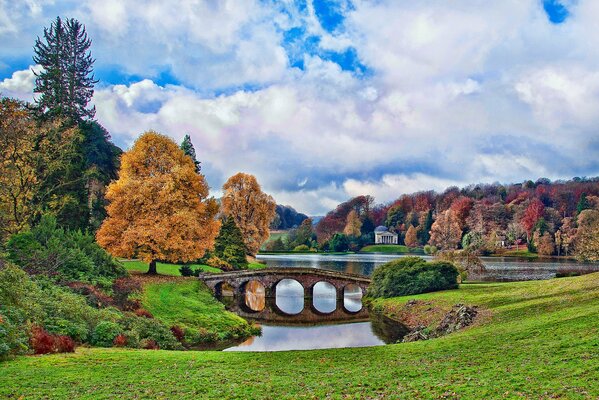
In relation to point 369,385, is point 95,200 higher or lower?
higher

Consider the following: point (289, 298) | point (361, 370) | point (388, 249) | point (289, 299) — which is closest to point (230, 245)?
point (289, 298)

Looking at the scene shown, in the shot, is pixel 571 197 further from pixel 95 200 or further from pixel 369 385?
pixel 369 385

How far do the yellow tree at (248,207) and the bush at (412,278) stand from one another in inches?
1303

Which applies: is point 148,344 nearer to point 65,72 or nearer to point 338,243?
point 65,72

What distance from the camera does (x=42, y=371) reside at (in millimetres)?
14555

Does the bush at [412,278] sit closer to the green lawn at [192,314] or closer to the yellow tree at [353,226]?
the green lawn at [192,314]

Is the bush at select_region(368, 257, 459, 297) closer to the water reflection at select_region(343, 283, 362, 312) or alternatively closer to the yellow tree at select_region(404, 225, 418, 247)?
the water reflection at select_region(343, 283, 362, 312)

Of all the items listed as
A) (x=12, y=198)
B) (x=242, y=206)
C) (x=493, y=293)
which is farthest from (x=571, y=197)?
(x=12, y=198)

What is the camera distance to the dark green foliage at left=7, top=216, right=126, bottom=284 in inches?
1095

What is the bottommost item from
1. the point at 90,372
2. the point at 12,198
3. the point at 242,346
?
the point at 242,346

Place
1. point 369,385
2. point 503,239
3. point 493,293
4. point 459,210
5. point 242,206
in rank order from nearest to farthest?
point 369,385 → point 493,293 → point 242,206 → point 503,239 → point 459,210

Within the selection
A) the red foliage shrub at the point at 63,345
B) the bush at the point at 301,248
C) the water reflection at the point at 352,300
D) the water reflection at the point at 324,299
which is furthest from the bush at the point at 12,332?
the bush at the point at 301,248

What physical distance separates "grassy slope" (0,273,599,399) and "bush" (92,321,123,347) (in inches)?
91.9

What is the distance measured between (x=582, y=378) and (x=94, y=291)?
A: 2578 centimetres
